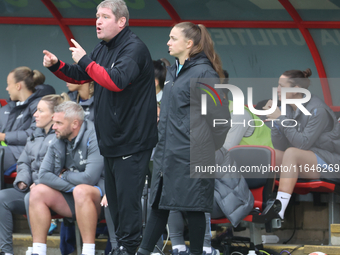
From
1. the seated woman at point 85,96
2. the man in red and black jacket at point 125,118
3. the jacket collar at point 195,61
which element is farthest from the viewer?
the seated woman at point 85,96

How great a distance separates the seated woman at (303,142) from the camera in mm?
4578

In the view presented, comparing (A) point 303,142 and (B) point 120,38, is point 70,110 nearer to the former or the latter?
(B) point 120,38

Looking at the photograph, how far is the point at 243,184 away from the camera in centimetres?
429

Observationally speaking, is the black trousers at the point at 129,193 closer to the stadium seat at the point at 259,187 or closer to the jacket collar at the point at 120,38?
the jacket collar at the point at 120,38

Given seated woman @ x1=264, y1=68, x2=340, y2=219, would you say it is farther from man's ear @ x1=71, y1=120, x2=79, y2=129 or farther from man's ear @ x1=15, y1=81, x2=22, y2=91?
man's ear @ x1=15, y1=81, x2=22, y2=91

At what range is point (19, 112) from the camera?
5855mm

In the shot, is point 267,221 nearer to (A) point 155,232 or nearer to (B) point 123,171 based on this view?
(A) point 155,232

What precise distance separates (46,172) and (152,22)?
3.64 metres

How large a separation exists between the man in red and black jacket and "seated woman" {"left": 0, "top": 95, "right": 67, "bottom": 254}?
5.86 ft

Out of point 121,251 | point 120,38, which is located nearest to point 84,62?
point 120,38

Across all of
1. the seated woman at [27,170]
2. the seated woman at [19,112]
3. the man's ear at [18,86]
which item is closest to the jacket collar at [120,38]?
the seated woman at [27,170]

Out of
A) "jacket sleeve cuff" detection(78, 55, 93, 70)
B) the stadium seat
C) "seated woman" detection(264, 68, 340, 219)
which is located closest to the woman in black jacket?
"jacket sleeve cuff" detection(78, 55, 93, 70)

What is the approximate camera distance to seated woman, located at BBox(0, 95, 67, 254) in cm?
478

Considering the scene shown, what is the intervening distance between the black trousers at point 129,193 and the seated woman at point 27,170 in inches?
69.4
